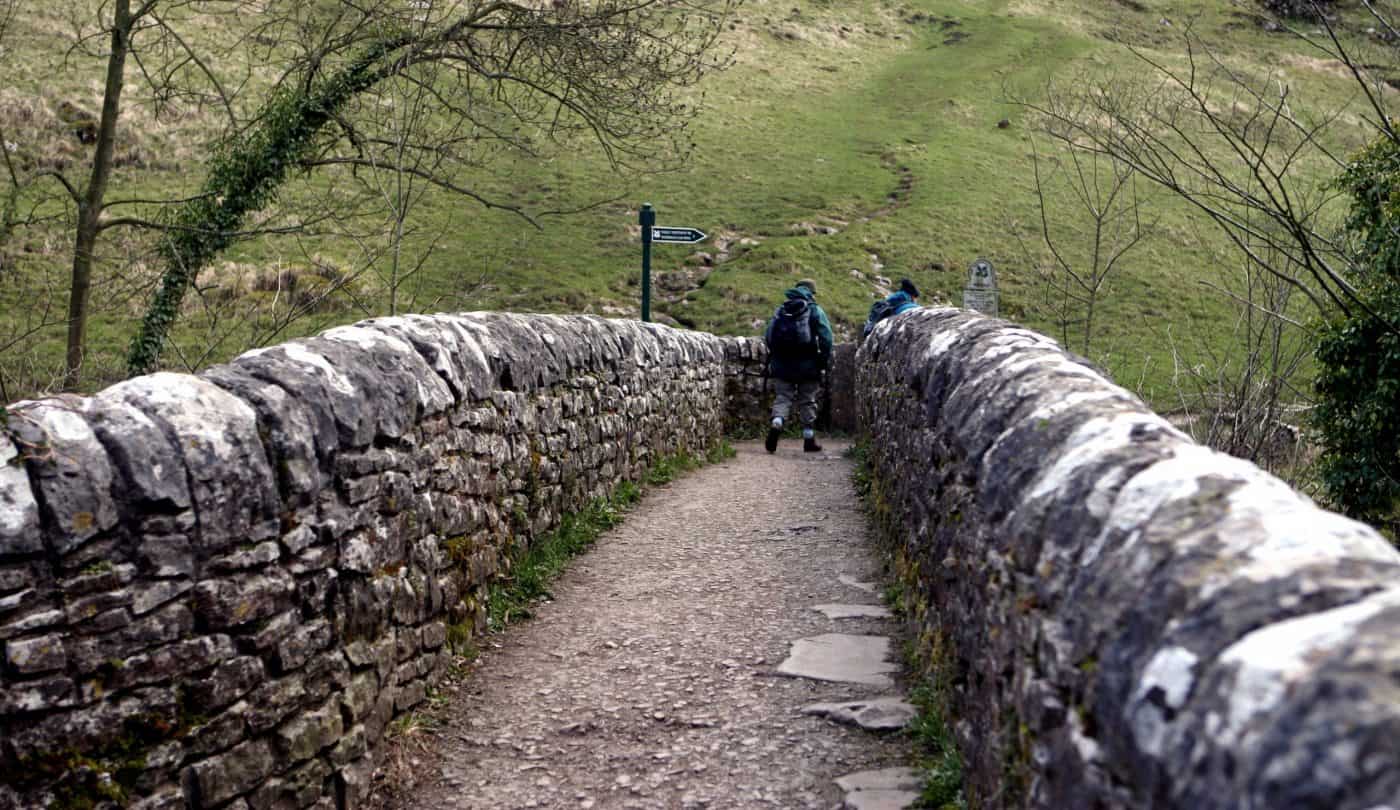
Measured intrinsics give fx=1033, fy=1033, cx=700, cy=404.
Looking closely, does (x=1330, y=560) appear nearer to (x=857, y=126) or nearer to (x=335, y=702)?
(x=335, y=702)

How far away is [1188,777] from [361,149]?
11.4 m

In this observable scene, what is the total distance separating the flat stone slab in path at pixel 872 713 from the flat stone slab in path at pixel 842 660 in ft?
0.72

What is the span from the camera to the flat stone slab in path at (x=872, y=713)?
13.2 feet

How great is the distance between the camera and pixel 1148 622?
5.09 feet

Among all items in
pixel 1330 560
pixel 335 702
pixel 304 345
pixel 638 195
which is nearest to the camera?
pixel 1330 560

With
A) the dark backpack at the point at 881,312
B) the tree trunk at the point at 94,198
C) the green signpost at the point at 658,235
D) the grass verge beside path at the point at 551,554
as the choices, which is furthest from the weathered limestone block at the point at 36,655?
the green signpost at the point at 658,235

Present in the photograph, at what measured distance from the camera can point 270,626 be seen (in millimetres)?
3117

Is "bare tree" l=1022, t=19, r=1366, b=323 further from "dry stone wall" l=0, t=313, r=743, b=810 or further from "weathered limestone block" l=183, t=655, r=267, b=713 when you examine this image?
"weathered limestone block" l=183, t=655, r=267, b=713

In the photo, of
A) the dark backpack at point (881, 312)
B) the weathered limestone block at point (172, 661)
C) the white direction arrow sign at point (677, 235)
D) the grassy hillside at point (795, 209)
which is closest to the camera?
the weathered limestone block at point (172, 661)

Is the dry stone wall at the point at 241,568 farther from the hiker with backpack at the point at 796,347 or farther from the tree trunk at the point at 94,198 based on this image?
the hiker with backpack at the point at 796,347

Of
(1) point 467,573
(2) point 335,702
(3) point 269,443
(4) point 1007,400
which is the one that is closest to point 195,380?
(3) point 269,443

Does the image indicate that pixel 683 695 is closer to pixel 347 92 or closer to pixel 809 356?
pixel 809 356

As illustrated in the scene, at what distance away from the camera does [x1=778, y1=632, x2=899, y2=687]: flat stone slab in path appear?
454 cm

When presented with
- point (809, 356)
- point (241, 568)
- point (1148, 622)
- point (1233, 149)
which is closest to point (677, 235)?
point (809, 356)
